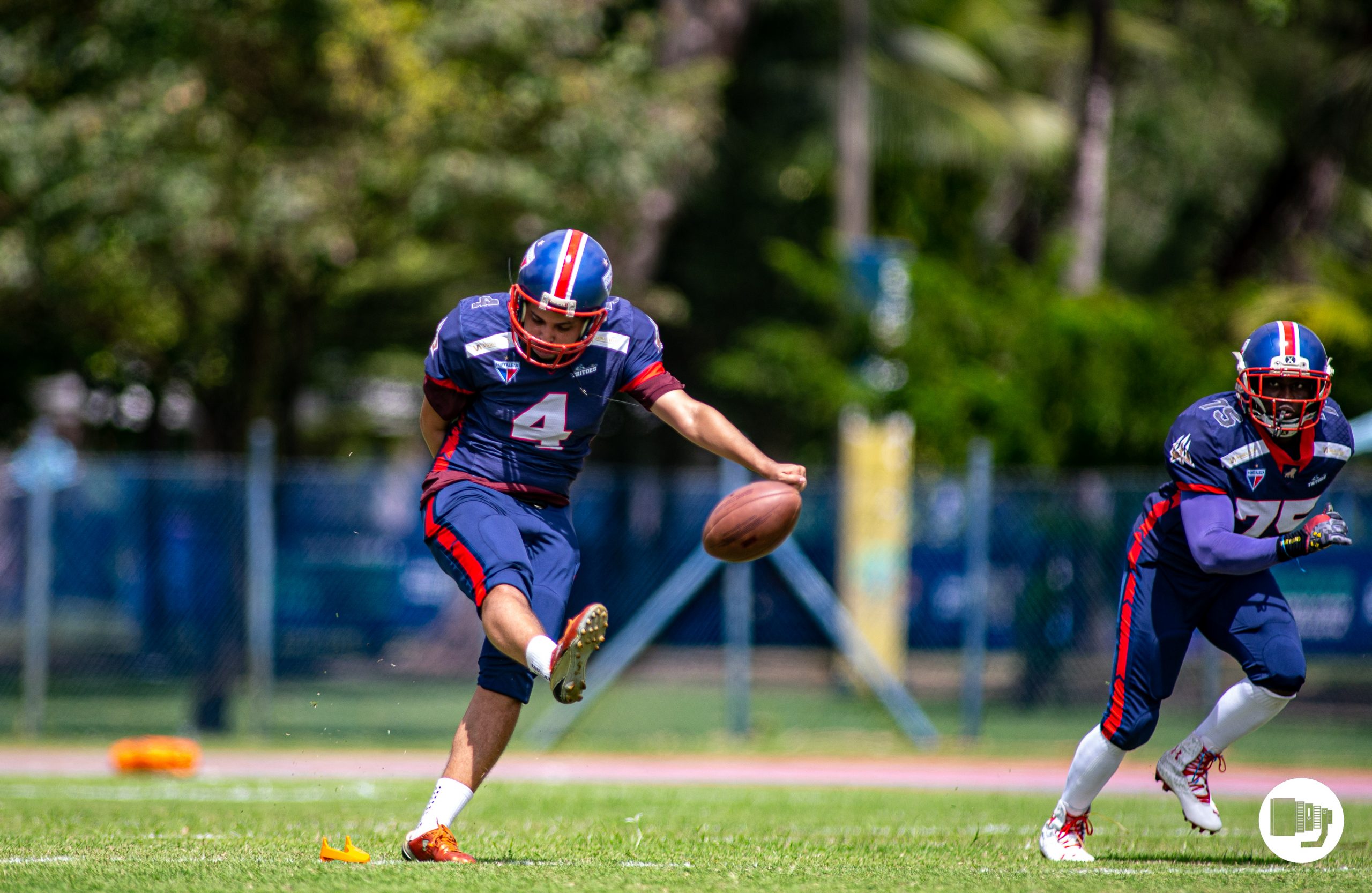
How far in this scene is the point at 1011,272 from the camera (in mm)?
17531

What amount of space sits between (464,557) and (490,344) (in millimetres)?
785

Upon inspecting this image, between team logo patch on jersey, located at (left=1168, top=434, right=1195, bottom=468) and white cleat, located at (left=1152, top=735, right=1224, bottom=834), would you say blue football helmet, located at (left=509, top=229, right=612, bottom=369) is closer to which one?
team logo patch on jersey, located at (left=1168, top=434, right=1195, bottom=468)

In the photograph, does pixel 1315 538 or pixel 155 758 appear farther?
pixel 155 758

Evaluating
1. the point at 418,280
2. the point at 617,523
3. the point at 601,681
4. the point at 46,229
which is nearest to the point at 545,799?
the point at 601,681

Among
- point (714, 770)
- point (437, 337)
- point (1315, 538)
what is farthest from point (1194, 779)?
point (714, 770)

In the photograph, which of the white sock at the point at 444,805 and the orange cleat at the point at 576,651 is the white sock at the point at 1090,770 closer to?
the orange cleat at the point at 576,651

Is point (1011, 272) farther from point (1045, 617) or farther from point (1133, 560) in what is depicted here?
point (1133, 560)

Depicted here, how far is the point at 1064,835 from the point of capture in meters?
5.90

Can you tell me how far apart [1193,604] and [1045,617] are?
777 centimetres

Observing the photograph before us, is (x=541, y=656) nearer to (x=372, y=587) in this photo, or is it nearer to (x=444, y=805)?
(x=444, y=805)

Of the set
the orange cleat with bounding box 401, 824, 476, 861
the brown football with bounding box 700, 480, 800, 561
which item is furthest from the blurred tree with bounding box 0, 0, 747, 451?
the orange cleat with bounding box 401, 824, 476, 861

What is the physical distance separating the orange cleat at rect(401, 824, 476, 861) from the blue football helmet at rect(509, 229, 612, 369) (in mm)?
1684

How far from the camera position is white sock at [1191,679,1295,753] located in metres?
5.81

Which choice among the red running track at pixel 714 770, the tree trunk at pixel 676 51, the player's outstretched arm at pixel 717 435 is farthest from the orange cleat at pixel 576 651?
the tree trunk at pixel 676 51
